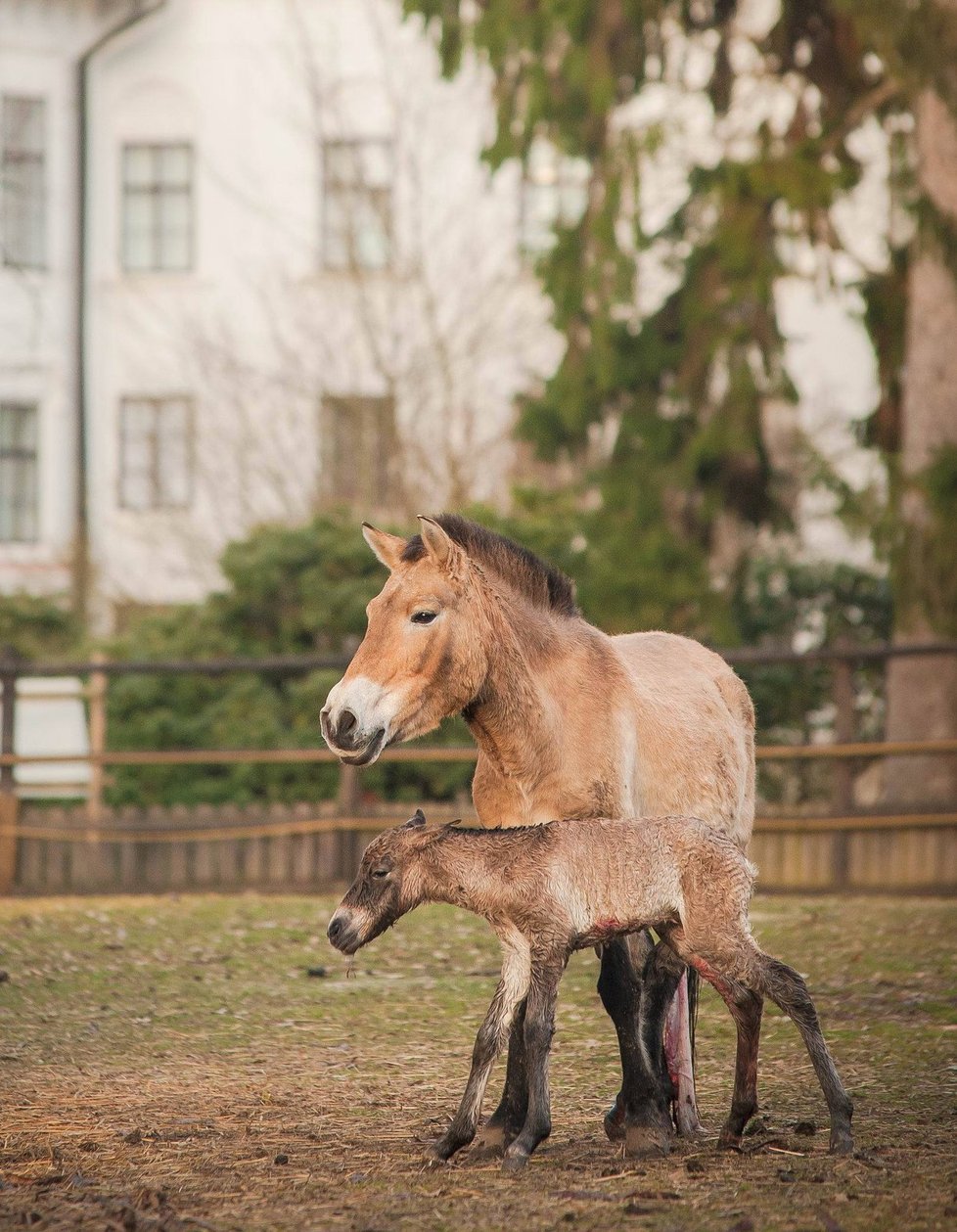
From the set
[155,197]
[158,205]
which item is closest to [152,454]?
[158,205]

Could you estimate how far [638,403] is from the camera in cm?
1753

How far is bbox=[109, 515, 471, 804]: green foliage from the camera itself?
17391 mm

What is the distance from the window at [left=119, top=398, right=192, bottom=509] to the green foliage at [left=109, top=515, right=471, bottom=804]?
33.2 ft

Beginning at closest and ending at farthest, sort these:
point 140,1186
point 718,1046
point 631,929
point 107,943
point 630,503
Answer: point 140,1186 → point 631,929 → point 718,1046 → point 107,943 → point 630,503

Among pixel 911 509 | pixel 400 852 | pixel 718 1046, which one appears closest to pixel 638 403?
pixel 911 509

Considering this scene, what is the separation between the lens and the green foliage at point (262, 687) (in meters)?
17.4

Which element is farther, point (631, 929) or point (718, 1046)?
point (718, 1046)

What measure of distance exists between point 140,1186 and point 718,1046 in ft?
11.1

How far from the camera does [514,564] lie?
6.69m

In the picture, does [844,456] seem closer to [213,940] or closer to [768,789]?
[768,789]

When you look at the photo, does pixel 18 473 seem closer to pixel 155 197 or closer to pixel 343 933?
pixel 155 197

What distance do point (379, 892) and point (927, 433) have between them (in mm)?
11094

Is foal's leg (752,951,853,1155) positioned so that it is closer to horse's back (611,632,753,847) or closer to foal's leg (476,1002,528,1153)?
horse's back (611,632,753,847)

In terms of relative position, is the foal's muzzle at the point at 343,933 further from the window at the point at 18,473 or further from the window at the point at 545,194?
the window at the point at 18,473
